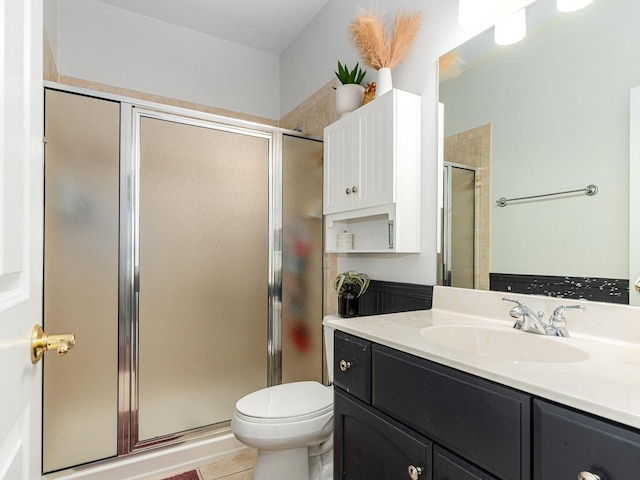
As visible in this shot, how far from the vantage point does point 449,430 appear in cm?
79

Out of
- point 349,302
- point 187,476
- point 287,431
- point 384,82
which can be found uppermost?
point 384,82

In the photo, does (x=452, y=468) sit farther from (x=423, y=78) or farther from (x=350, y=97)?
(x=350, y=97)

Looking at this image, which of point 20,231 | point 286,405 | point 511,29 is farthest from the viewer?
point 286,405

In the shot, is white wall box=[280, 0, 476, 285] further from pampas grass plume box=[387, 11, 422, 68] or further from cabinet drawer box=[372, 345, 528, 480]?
cabinet drawer box=[372, 345, 528, 480]

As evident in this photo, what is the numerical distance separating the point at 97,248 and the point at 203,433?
1099 millimetres

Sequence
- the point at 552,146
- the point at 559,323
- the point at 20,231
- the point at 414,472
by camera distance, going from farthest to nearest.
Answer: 1. the point at 552,146
2. the point at 559,323
3. the point at 414,472
4. the point at 20,231

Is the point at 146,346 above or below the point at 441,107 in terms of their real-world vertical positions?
below

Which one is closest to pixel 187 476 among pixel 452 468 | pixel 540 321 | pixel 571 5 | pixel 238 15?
pixel 452 468

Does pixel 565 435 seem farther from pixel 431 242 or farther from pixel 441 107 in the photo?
pixel 441 107

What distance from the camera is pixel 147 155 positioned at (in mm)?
1762

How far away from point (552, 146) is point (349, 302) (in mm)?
1124

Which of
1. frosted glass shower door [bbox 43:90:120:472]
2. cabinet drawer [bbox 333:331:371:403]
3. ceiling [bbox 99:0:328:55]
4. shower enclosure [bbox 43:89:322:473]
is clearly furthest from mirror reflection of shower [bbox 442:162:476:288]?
ceiling [bbox 99:0:328:55]

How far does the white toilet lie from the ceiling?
236cm

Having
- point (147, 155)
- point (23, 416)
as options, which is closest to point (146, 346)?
point (147, 155)
